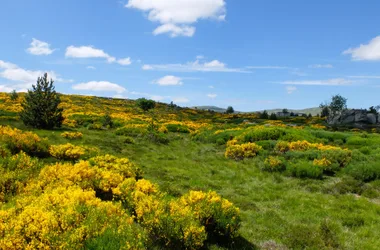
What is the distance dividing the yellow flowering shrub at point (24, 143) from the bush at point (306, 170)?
41.8 ft

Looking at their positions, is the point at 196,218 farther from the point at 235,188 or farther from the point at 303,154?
the point at 303,154

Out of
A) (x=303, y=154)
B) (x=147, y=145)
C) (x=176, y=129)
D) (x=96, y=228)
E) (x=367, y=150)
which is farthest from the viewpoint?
(x=176, y=129)

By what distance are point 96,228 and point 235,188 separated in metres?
8.53

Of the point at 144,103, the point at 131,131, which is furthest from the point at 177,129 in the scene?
the point at 144,103

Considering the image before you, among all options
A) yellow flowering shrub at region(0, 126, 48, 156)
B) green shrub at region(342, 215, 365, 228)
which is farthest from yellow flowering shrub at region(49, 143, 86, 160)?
green shrub at region(342, 215, 365, 228)

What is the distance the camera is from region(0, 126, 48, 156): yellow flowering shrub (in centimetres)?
1364

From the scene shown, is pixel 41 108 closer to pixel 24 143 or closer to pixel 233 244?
pixel 24 143

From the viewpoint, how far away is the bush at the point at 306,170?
15484 millimetres

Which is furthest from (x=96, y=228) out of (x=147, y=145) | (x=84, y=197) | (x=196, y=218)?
(x=147, y=145)

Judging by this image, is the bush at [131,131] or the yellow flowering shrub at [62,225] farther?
the bush at [131,131]

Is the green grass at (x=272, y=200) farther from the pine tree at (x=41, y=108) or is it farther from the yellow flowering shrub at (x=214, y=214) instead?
the pine tree at (x=41, y=108)

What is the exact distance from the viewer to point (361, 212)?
35.2 ft

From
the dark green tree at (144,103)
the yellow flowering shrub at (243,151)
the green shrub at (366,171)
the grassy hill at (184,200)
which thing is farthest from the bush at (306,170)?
the dark green tree at (144,103)

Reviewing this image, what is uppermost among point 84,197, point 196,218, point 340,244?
point 84,197
